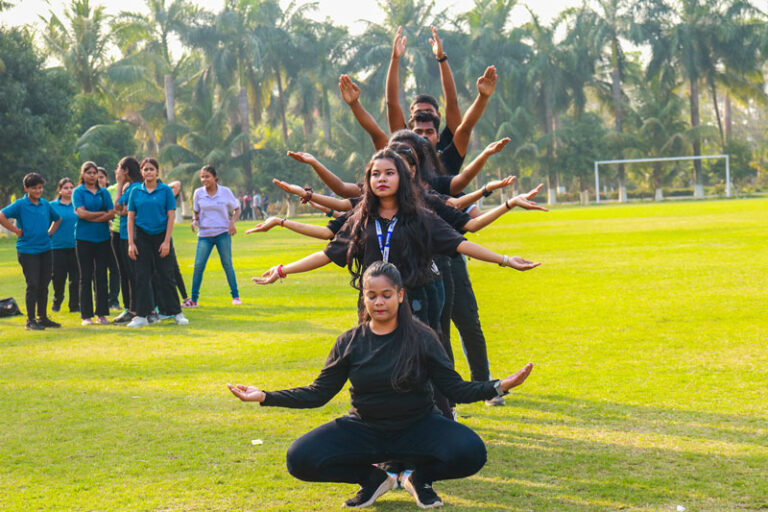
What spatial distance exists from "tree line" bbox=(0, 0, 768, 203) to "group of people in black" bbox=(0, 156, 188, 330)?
43.8 meters

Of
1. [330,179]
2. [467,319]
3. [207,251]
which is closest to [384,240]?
[330,179]

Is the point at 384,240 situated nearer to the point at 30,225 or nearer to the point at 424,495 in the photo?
the point at 424,495

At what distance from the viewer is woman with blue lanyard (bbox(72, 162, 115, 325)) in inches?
451

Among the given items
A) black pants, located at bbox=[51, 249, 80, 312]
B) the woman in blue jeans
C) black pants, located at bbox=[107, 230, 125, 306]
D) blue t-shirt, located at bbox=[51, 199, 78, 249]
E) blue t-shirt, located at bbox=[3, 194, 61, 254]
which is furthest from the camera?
black pants, located at bbox=[51, 249, 80, 312]

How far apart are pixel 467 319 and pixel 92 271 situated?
22.0 ft

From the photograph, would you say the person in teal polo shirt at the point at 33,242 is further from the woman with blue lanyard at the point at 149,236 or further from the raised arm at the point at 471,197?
the raised arm at the point at 471,197

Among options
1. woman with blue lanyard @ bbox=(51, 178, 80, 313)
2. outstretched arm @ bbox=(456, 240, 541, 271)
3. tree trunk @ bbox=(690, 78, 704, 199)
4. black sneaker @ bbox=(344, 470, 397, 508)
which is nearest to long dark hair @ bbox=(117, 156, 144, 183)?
woman with blue lanyard @ bbox=(51, 178, 80, 313)

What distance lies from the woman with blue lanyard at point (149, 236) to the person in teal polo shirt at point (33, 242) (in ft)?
3.74

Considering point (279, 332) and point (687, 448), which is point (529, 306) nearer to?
point (279, 332)

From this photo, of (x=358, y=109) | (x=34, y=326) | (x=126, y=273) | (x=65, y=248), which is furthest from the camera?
(x=65, y=248)

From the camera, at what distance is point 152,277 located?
1154cm

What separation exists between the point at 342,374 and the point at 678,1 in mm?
66692

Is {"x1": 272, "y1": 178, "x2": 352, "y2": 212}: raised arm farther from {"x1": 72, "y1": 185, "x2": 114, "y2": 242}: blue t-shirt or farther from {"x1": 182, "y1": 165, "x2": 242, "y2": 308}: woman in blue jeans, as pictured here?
{"x1": 182, "y1": 165, "x2": 242, "y2": 308}: woman in blue jeans

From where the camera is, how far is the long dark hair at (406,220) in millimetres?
4906
